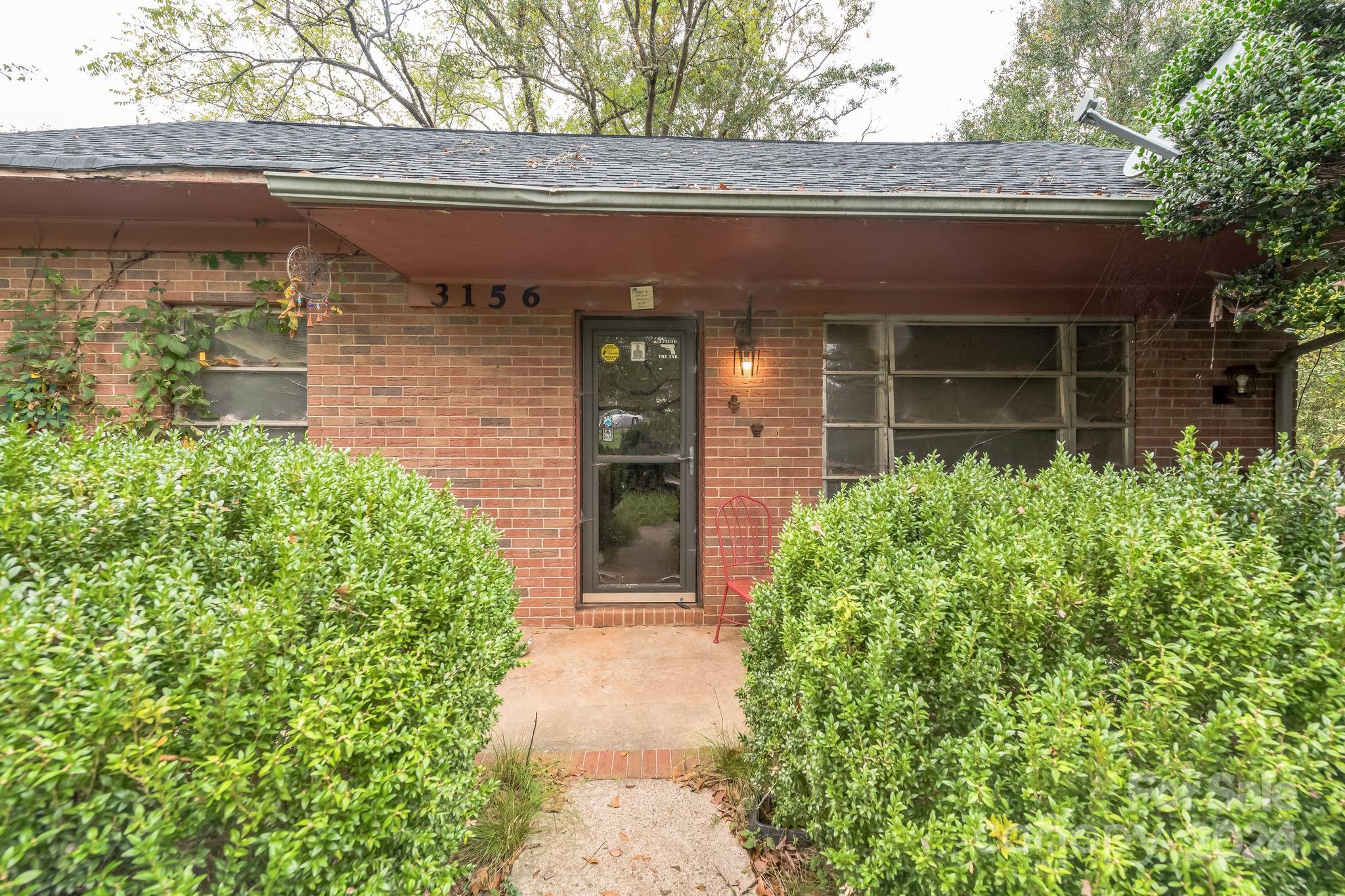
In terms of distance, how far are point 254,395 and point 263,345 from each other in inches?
14.1

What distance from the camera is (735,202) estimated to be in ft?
8.70

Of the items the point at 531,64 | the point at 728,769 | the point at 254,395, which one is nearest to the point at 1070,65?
the point at 531,64

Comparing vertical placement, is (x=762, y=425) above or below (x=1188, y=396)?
below

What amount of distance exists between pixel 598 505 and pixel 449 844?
2826 millimetres

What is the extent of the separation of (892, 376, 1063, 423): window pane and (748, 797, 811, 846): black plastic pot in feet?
9.65

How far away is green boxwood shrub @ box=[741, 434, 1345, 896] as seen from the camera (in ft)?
3.11

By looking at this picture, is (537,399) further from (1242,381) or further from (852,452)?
(1242,381)

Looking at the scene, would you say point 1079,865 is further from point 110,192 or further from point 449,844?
point 110,192

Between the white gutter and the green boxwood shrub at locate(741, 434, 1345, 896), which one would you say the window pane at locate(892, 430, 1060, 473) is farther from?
the green boxwood shrub at locate(741, 434, 1345, 896)

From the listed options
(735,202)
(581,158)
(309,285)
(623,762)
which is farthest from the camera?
(581,158)

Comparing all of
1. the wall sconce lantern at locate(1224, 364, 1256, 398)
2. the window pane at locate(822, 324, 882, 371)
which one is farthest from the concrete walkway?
the wall sconce lantern at locate(1224, 364, 1256, 398)

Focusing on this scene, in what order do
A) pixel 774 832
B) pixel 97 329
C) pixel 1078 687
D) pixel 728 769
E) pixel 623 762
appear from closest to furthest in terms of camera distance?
pixel 1078 687 < pixel 774 832 < pixel 728 769 < pixel 623 762 < pixel 97 329

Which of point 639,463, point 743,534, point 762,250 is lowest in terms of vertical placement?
point 743,534

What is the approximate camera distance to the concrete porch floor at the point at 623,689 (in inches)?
105
